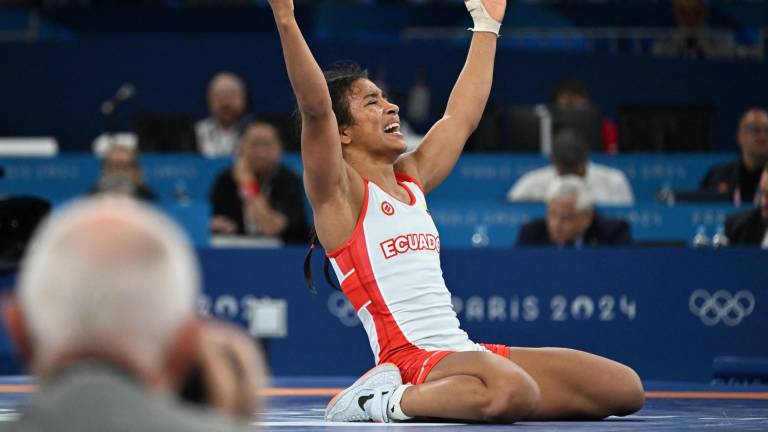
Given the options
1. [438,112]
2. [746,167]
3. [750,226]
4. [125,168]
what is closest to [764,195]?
[750,226]

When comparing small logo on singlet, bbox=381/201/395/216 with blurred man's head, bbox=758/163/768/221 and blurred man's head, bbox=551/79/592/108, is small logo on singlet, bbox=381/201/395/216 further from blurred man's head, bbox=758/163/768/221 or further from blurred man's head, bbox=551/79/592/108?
blurred man's head, bbox=551/79/592/108

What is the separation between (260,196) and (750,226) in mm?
2851

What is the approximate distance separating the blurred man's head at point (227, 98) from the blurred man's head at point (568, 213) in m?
2.84

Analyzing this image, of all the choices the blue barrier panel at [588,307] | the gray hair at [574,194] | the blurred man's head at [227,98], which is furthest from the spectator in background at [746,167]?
the blurred man's head at [227,98]

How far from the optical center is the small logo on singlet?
4652 mm

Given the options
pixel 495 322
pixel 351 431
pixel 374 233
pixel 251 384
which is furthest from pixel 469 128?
pixel 251 384

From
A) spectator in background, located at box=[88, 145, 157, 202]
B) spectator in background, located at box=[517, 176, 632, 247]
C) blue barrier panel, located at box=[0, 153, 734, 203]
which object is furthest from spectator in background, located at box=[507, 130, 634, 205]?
spectator in background, located at box=[88, 145, 157, 202]

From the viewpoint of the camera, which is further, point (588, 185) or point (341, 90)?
point (588, 185)

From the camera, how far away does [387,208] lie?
15.3 feet

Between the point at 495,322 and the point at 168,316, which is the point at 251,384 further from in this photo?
the point at 495,322

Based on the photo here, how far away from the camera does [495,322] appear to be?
732 cm

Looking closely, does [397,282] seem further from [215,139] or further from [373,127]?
[215,139]

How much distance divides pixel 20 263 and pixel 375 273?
155 centimetres

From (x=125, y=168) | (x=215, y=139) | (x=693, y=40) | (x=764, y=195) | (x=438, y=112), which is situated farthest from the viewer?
(x=693, y=40)
